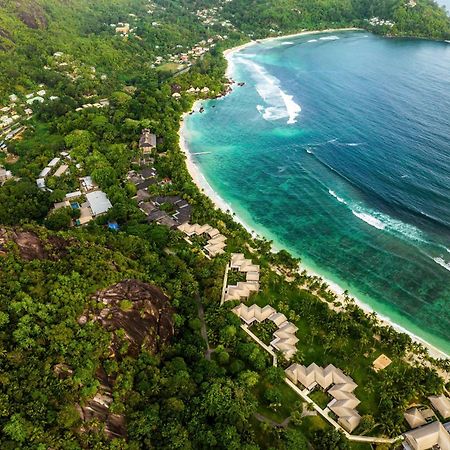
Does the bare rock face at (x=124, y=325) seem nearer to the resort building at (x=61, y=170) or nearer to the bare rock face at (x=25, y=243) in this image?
the bare rock face at (x=25, y=243)

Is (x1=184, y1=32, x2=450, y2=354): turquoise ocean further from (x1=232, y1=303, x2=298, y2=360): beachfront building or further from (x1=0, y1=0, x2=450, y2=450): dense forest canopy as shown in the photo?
(x1=232, y1=303, x2=298, y2=360): beachfront building

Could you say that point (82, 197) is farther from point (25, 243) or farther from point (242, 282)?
point (242, 282)

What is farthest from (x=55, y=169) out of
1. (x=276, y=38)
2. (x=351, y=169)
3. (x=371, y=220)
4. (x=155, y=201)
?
(x=276, y=38)

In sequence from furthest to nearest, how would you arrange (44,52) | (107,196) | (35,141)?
1. (44,52)
2. (35,141)
3. (107,196)

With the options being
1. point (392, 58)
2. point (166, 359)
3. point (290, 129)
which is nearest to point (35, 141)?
point (290, 129)

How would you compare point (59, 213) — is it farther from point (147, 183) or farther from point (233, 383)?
point (233, 383)

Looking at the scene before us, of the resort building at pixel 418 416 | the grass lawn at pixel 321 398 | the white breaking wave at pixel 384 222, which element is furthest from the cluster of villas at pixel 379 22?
the grass lawn at pixel 321 398
